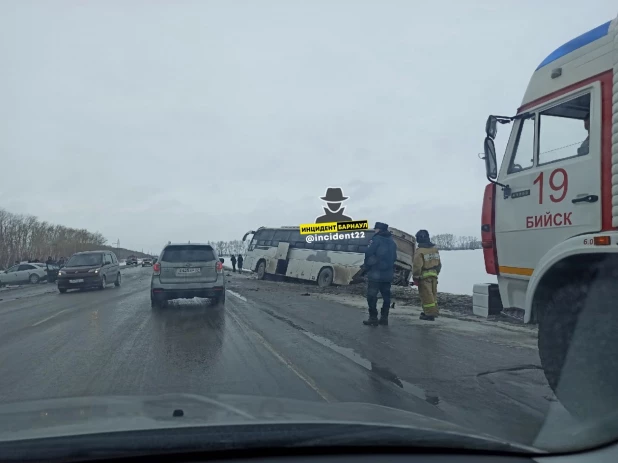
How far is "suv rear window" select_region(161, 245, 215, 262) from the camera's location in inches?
529

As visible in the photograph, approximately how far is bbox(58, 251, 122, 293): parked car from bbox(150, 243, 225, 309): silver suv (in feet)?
35.2

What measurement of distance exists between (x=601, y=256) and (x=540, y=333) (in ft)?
3.15

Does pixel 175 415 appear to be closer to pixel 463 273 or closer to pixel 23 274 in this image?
pixel 463 273

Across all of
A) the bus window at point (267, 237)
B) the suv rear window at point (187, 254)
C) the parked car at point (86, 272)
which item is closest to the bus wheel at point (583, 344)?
the suv rear window at point (187, 254)

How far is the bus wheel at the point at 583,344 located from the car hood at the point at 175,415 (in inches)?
69.5

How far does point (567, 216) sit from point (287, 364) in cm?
386

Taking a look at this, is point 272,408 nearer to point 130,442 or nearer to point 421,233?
point 130,442

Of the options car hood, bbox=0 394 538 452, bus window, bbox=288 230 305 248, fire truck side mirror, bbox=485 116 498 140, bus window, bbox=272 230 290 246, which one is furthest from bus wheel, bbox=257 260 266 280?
car hood, bbox=0 394 538 452

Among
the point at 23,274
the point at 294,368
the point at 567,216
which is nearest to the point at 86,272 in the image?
the point at 23,274

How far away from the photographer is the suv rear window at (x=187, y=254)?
13445 millimetres

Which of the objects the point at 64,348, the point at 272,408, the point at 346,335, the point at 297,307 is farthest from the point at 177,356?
the point at 297,307

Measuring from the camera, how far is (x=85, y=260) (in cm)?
2345

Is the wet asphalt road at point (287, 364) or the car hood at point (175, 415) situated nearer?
the car hood at point (175, 415)

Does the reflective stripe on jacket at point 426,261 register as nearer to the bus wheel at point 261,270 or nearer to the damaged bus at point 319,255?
the damaged bus at point 319,255
